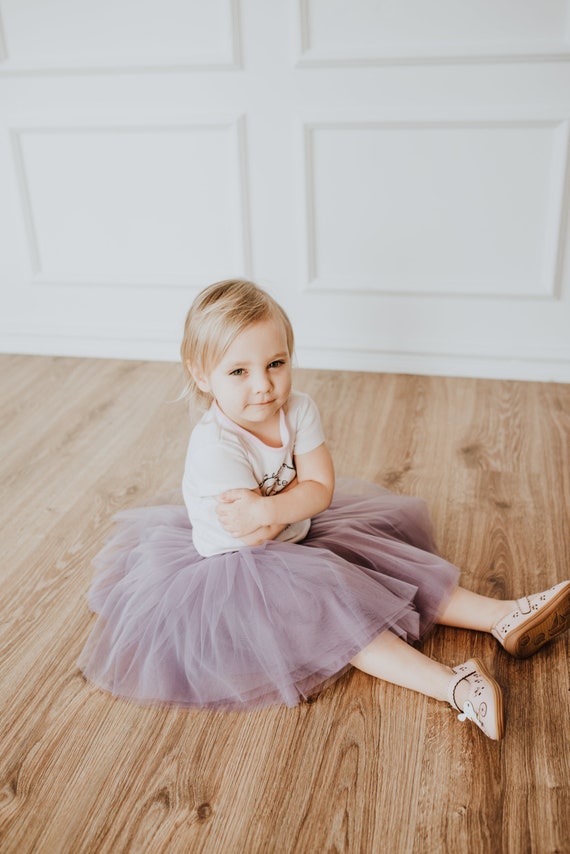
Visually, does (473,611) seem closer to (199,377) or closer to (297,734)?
(297,734)

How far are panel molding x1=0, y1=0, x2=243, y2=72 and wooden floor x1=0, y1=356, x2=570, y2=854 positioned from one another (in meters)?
1.11

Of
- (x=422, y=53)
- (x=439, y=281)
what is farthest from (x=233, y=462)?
(x=422, y=53)

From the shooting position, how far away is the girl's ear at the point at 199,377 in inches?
53.4

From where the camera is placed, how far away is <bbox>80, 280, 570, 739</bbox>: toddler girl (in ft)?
4.16

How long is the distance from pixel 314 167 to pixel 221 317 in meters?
1.17

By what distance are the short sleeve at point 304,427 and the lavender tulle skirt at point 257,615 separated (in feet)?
0.55

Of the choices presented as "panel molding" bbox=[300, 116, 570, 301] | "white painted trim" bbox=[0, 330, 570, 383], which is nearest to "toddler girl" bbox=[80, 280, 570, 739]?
"white painted trim" bbox=[0, 330, 570, 383]

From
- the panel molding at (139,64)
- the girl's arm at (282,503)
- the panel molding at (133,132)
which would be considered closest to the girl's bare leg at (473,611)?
the girl's arm at (282,503)

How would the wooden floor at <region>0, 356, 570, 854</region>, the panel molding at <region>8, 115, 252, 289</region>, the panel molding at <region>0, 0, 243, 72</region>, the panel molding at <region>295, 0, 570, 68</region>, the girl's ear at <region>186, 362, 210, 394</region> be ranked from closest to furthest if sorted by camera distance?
the wooden floor at <region>0, 356, 570, 854</region> → the girl's ear at <region>186, 362, 210, 394</region> → the panel molding at <region>295, 0, 570, 68</region> → the panel molding at <region>0, 0, 243, 72</region> → the panel molding at <region>8, 115, 252, 289</region>

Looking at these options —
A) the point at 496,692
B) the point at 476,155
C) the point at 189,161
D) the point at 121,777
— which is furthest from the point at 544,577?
the point at 189,161

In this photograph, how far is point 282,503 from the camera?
134cm

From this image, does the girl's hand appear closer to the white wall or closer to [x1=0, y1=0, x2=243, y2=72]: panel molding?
the white wall

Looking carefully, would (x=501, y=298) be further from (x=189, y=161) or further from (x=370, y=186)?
(x=189, y=161)

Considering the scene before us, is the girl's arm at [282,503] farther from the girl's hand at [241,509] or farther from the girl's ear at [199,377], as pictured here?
the girl's ear at [199,377]
